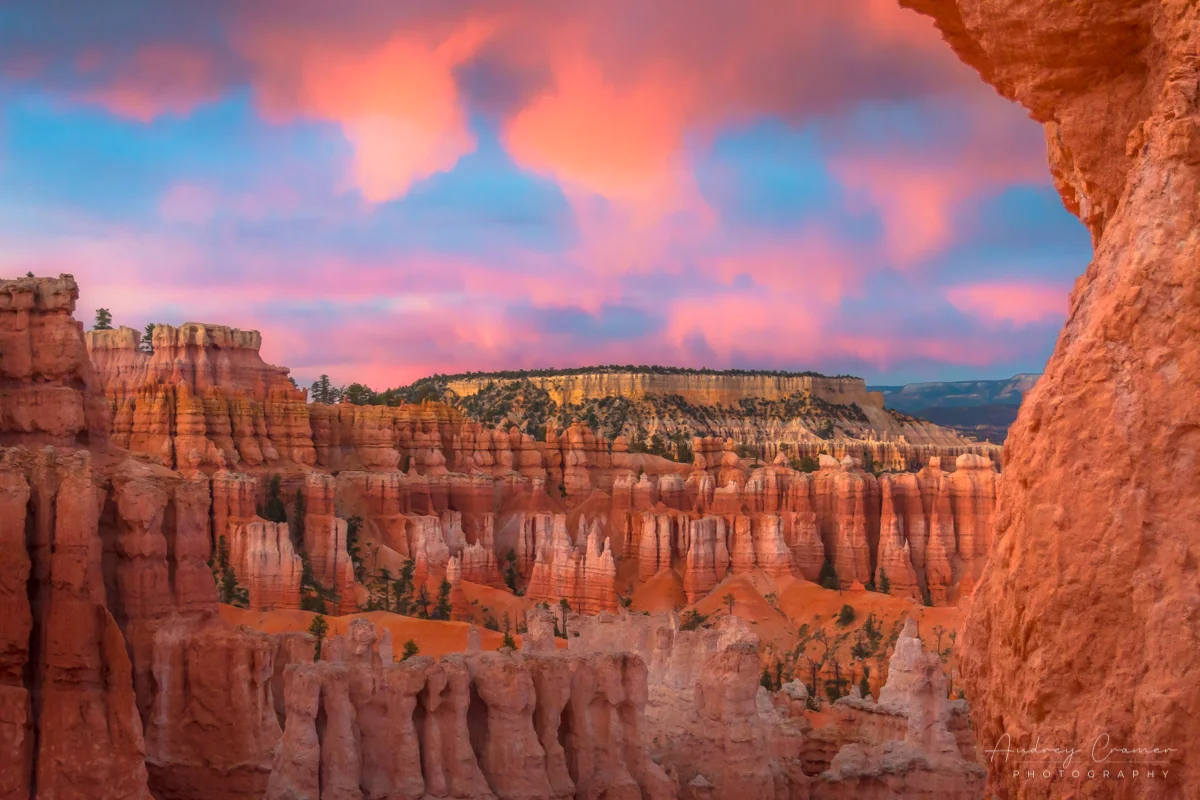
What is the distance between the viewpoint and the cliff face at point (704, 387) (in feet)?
508

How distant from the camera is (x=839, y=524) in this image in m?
70.8

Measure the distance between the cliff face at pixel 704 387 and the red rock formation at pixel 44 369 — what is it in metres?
129

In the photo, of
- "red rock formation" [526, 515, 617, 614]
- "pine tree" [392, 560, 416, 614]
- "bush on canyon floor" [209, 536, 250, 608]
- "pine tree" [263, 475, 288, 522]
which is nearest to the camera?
"bush on canyon floor" [209, 536, 250, 608]

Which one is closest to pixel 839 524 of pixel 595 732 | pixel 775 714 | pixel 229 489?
pixel 229 489

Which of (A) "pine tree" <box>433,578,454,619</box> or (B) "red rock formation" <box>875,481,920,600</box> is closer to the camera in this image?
(A) "pine tree" <box>433,578,454,619</box>

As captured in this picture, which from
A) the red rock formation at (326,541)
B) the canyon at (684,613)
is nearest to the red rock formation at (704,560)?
the canyon at (684,613)

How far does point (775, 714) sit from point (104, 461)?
1568cm

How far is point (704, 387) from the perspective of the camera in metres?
157

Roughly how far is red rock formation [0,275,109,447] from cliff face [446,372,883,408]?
423 ft

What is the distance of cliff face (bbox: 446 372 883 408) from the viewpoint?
154750 millimetres

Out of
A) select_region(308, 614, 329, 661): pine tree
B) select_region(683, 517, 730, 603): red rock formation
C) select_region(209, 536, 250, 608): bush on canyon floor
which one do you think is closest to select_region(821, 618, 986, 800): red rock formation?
select_region(308, 614, 329, 661): pine tree

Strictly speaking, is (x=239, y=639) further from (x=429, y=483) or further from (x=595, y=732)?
(x=429, y=483)
